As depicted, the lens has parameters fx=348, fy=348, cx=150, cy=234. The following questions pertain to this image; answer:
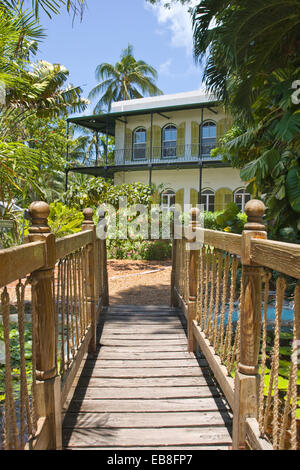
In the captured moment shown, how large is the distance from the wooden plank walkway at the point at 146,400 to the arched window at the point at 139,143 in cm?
1702

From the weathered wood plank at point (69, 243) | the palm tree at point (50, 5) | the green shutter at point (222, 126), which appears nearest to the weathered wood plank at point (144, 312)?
the weathered wood plank at point (69, 243)

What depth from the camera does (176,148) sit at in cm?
1889

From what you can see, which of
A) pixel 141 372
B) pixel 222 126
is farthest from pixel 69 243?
pixel 222 126

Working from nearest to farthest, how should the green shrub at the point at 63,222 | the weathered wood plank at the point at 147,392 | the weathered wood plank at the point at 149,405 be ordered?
the weathered wood plank at the point at 149,405
the weathered wood plank at the point at 147,392
the green shrub at the point at 63,222

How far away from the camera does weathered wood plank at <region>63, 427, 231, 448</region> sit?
2.02m

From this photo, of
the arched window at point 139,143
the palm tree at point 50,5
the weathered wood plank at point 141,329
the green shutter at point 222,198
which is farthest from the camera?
the arched window at point 139,143

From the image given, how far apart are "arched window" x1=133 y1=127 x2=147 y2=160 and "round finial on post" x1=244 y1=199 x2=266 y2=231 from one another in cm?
1849

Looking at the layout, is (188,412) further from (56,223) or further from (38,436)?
(56,223)

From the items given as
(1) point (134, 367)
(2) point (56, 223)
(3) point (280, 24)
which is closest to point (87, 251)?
(1) point (134, 367)

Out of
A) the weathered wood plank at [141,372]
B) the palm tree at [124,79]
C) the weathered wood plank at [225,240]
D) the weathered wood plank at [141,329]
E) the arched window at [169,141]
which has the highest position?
the palm tree at [124,79]

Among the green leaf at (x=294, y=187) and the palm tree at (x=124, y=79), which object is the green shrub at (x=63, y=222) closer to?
the green leaf at (x=294, y=187)

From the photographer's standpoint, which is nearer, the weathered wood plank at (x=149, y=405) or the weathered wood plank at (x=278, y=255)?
the weathered wood plank at (x=278, y=255)

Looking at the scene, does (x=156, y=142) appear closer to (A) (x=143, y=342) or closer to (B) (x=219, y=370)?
(A) (x=143, y=342)

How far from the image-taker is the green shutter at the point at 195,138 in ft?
60.0
